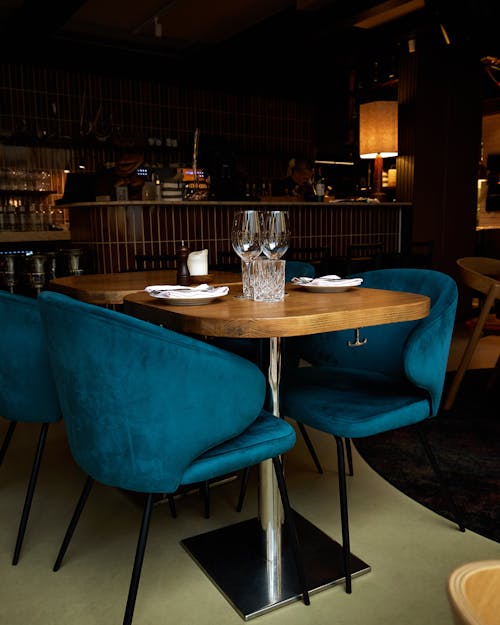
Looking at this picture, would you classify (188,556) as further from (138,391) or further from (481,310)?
(481,310)

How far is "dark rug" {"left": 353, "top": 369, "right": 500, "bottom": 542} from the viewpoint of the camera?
2297mm

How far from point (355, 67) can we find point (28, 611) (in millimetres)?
7631

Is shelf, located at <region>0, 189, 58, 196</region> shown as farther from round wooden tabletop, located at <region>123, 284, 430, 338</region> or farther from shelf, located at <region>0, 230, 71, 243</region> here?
round wooden tabletop, located at <region>123, 284, 430, 338</region>

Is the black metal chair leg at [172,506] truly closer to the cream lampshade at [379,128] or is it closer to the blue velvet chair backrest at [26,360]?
the blue velvet chair backrest at [26,360]

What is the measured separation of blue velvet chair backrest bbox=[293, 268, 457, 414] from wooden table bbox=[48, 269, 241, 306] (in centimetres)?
47

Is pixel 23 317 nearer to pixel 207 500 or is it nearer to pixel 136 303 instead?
pixel 136 303

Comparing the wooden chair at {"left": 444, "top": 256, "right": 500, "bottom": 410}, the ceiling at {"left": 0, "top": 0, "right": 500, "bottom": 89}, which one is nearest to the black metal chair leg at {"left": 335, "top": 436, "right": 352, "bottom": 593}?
the wooden chair at {"left": 444, "top": 256, "right": 500, "bottom": 410}

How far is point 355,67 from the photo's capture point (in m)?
7.89

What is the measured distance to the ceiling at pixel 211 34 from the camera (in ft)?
19.7

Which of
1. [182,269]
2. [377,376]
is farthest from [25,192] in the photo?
[377,376]

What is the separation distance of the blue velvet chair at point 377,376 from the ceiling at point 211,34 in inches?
145

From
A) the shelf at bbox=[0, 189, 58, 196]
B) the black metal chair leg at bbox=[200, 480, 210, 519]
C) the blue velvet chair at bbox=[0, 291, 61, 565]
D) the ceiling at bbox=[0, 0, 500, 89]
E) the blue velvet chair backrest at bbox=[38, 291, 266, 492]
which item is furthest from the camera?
the shelf at bbox=[0, 189, 58, 196]

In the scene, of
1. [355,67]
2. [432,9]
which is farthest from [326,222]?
[355,67]

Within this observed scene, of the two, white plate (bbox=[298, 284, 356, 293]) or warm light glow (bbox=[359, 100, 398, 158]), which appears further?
warm light glow (bbox=[359, 100, 398, 158])
